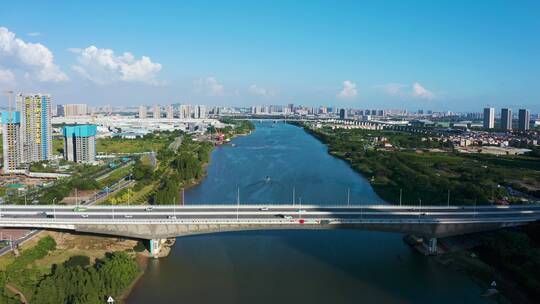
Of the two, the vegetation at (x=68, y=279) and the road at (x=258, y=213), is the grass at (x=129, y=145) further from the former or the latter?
the vegetation at (x=68, y=279)

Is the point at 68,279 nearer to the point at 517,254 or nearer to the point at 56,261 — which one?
the point at 56,261

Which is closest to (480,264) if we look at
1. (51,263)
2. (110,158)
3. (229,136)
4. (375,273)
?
(375,273)

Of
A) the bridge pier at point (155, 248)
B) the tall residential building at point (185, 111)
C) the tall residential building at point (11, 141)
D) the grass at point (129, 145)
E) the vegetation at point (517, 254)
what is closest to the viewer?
the vegetation at point (517, 254)

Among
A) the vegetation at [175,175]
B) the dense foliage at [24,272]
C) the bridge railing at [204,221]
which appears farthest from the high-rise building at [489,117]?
the dense foliage at [24,272]

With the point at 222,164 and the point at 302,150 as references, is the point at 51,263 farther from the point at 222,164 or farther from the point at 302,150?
the point at 302,150

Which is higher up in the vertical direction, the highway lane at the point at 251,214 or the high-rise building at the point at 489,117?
the high-rise building at the point at 489,117

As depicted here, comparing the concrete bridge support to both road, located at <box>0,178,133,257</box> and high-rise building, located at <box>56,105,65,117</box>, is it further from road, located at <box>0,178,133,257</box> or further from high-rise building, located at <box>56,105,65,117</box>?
high-rise building, located at <box>56,105,65,117</box>

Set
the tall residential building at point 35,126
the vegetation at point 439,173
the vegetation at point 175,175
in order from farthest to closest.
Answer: the tall residential building at point 35,126, the vegetation at point 439,173, the vegetation at point 175,175
